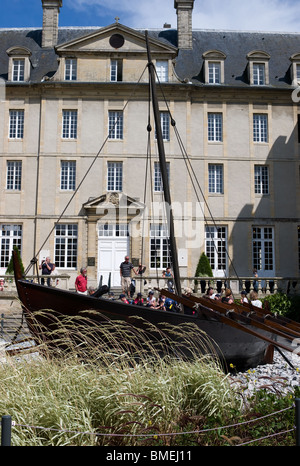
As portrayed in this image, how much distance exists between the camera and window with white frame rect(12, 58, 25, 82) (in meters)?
23.9

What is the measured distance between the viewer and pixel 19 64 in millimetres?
24062

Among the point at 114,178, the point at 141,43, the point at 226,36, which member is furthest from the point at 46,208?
the point at 226,36

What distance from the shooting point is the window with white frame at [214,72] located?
2406 cm

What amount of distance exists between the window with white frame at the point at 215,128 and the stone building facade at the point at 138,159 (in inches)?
2.0

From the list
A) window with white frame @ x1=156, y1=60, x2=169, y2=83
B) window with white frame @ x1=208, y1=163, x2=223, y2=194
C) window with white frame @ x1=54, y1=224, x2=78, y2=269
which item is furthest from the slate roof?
window with white frame @ x1=54, y1=224, x2=78, y2=269

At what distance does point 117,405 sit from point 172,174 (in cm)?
1929

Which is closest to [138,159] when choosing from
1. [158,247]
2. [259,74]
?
[158,247]

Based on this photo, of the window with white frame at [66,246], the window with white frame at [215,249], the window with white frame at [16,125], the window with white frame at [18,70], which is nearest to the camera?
the window with white frame at [66,246]

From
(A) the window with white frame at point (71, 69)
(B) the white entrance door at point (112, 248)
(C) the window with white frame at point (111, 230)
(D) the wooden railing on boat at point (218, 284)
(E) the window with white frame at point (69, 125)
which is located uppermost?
(A) the window with white frame at point (71, 69)

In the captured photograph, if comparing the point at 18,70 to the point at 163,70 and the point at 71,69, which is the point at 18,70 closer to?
the point at 71,69

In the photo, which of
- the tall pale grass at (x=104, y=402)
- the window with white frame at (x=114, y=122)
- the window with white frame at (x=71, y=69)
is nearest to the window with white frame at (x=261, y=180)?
the window with white frame at (x=114, y=122)

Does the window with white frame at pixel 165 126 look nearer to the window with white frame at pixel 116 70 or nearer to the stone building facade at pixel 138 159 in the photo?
the stone building facade at pixel 138 159

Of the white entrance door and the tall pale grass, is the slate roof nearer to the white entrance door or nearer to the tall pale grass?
the white entrance door

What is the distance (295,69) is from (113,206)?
11818mm
